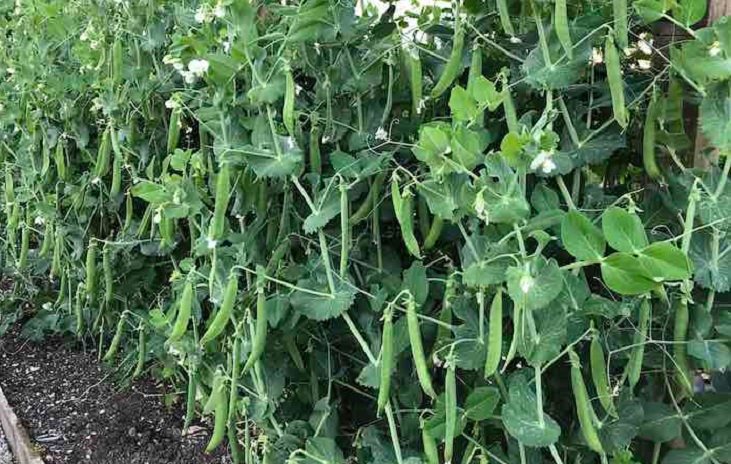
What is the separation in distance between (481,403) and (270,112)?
69cm

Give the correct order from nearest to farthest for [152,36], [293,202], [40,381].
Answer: [293,202], [152,36], [40,381]

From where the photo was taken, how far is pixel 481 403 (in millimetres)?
1368

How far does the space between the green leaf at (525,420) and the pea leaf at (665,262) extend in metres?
0.34

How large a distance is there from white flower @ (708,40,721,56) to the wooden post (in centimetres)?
22

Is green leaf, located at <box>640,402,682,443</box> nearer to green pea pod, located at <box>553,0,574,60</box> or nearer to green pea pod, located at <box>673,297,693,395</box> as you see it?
green pea pod, located at <box>673,297,693,395</box>

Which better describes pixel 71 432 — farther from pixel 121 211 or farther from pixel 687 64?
pixel 687 64

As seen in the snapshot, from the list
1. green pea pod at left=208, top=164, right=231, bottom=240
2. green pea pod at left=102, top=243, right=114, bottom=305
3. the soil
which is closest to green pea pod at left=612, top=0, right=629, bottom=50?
green pea pod at left=208, top=164, right=231, bottom=240

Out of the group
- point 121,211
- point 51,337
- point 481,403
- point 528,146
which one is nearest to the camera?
point 528,146

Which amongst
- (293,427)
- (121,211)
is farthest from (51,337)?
(293,427)

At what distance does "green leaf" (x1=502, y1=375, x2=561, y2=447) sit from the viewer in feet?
4.10

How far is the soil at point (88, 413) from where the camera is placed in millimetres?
2660

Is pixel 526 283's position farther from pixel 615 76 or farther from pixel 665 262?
pixel 615 76

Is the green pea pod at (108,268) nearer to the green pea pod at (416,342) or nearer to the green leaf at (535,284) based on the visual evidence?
the green pea pod at (416,342)

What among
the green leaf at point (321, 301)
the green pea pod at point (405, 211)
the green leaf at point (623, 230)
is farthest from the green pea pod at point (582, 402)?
the green leaf at point (321, 301)
